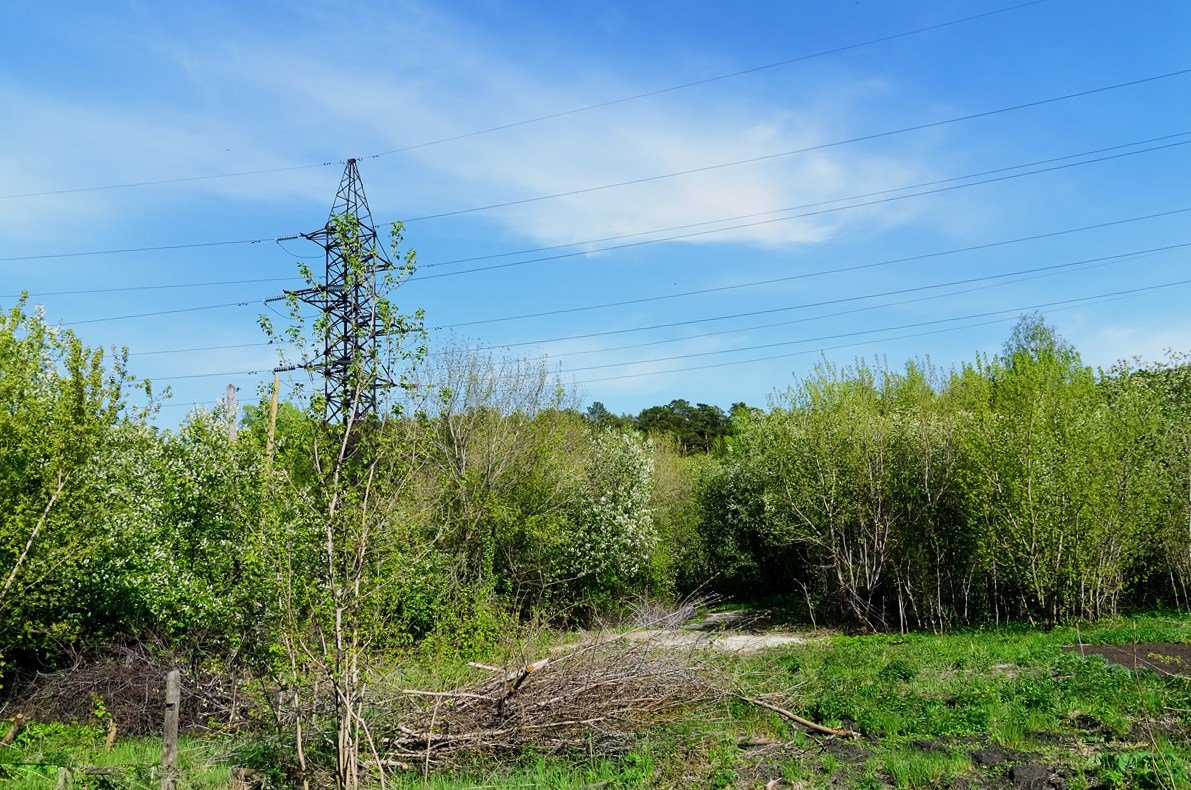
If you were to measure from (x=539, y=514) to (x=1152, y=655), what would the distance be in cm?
1370

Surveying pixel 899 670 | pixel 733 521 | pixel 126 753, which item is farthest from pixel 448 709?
pixel 733 521

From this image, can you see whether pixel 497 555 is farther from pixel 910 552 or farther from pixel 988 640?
pixel 988 640

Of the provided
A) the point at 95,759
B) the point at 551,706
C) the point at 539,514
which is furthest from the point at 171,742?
the point at 539,514

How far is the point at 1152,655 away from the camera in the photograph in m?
11.5

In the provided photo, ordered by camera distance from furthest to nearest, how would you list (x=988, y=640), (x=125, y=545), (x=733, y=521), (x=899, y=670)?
1. (x=733, y=521)
2. (x=988, y=640)
3. (x=125, y=545)
4. (x=899, y=670)

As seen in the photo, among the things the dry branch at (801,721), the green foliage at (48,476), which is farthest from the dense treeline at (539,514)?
the dry branch at (801,721)

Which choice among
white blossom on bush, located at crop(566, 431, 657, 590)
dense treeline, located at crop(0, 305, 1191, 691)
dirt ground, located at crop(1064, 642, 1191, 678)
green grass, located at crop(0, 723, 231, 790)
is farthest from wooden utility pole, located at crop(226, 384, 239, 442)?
dirt ground, located at crop(1064, 642, 1191, 678)

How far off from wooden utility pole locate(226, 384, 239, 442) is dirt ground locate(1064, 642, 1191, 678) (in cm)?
1557

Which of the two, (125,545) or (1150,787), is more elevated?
(125,545)

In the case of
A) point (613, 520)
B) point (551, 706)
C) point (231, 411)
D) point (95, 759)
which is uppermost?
point (231, 411)

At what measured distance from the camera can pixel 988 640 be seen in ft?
50.5

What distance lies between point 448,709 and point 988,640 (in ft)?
39.0

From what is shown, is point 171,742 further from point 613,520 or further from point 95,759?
point 613,520

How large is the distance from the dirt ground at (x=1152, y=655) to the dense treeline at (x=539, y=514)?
4.24m
